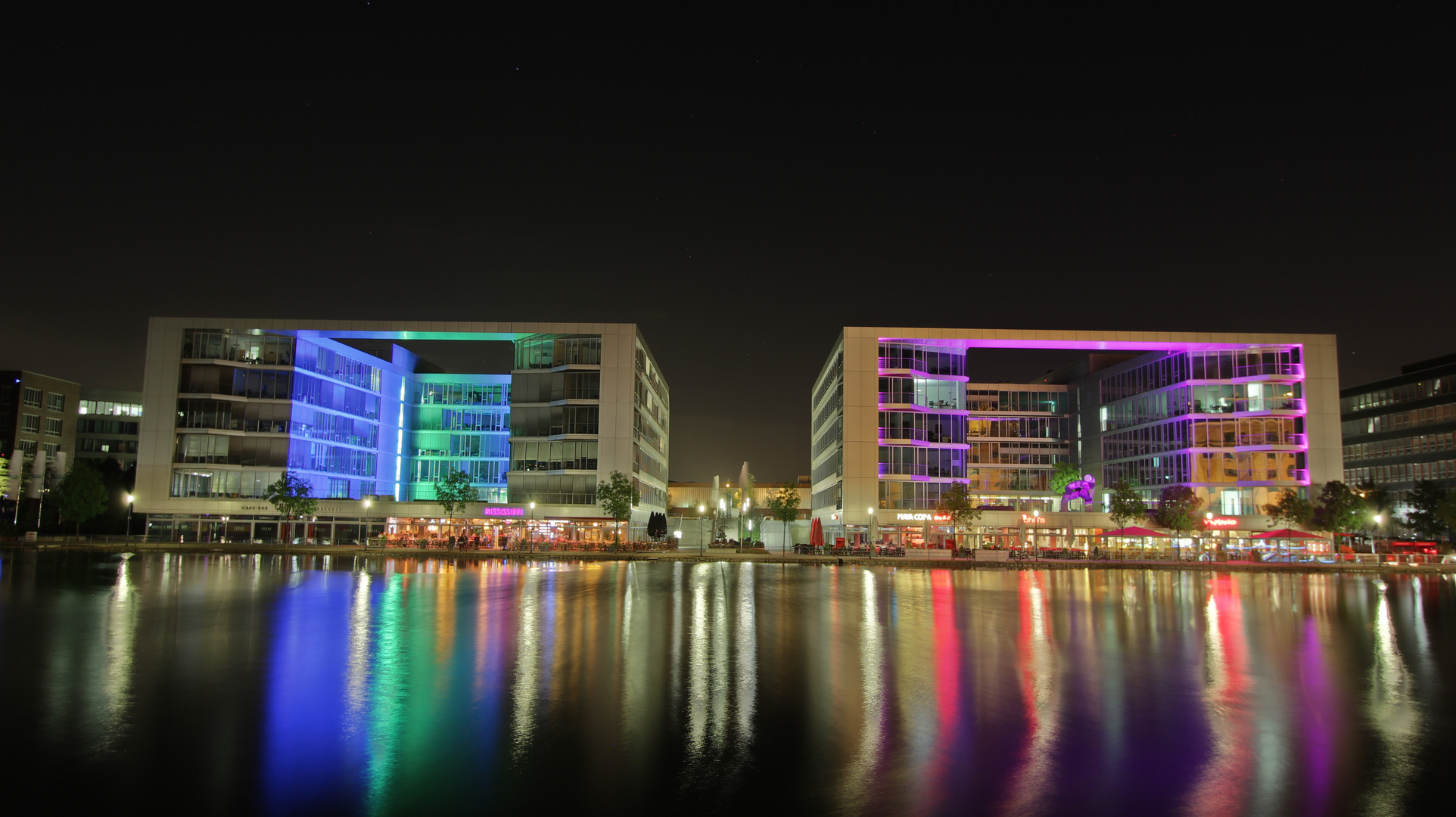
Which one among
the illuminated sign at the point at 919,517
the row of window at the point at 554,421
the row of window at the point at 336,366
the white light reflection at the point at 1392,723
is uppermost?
the row of window at the point at 336,366

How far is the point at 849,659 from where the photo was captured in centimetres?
1842

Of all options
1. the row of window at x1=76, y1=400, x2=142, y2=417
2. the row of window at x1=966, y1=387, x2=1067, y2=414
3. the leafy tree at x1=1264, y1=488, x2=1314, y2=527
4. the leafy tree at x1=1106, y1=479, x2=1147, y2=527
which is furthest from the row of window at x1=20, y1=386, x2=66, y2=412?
the leafy tree at x1=1264, y1=488, x2=1314, y2=527

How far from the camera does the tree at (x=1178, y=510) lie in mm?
73375

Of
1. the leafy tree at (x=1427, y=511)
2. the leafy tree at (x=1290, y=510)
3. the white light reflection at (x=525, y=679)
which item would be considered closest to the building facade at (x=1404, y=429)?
the leafy tree at (x=1427, y=511)

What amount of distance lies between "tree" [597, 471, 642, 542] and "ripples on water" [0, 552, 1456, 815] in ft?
148

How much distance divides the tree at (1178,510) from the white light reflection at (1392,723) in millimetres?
55371

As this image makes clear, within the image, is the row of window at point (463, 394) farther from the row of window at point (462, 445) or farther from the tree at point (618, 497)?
the tree at point (618, 497)

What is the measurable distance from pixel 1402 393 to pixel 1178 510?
60465mm

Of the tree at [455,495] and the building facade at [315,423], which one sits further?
the building facade at [315,423]

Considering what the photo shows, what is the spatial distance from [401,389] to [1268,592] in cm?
8739

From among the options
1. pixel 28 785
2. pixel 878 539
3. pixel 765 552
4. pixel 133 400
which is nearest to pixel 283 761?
pixel 28 785

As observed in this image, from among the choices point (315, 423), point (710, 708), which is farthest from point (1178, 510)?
point (315, 423)

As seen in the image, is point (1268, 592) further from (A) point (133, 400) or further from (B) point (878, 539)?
(A) point (133, 400)

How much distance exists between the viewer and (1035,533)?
262 feet
